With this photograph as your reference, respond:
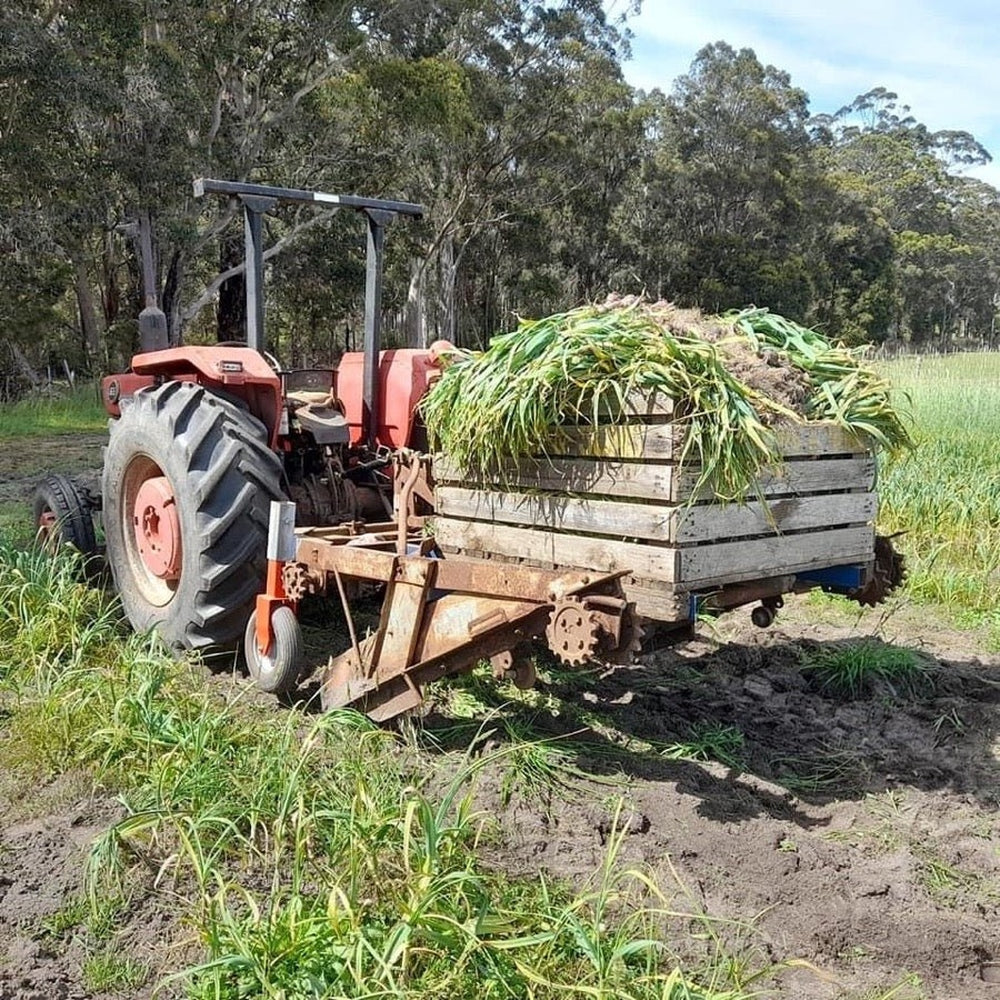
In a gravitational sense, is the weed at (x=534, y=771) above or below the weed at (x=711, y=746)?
above

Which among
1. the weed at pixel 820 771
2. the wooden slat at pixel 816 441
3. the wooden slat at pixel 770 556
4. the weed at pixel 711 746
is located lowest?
the weed at pixel 820 771

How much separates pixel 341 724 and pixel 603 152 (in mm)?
30040

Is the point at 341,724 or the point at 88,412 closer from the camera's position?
the point at 341,724

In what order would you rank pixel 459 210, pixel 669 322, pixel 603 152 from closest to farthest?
1. pixel 669 322
2. pixel 459 210
3. pixel 603 152

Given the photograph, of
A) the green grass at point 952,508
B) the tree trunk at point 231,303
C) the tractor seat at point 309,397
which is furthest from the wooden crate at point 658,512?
the tree trunk at point 231,303

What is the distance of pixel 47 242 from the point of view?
56.0ft

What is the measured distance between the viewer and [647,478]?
9.54 ft

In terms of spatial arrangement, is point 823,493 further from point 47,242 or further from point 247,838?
point 47,242

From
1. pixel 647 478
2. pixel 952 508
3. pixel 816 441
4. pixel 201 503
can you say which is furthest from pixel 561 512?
pixel 952 508

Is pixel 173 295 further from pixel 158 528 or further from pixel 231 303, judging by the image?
pixel 158 528

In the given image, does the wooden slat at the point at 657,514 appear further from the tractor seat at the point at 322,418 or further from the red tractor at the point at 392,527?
the tractor seat at the point at 322,418

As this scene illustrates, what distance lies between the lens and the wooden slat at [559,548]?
114 inches

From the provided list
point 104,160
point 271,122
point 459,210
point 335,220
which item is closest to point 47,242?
point 104,160

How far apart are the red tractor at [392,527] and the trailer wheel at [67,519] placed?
0.02 m
